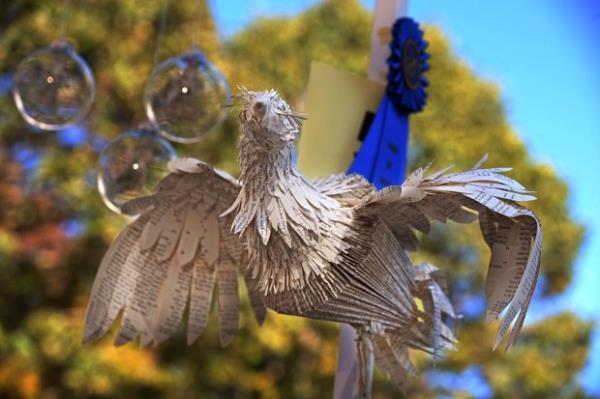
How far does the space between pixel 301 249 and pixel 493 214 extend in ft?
1.01

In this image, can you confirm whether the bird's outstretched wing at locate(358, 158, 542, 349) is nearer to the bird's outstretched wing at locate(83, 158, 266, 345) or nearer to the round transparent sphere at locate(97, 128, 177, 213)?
the bird's outstretched wing at locate(83, 158, 266, 345)

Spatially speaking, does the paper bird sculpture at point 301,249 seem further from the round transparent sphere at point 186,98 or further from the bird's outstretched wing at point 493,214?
the round transparent sphere at point 186,98

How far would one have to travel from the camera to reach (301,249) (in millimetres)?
1572

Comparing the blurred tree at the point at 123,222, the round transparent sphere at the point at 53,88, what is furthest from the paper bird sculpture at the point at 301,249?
the blurred tree at the point at 123,222

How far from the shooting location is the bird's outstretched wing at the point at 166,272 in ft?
6.24

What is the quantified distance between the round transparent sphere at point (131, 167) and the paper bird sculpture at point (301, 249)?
6.8 inches

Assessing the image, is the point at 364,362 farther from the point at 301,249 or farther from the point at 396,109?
the point at 396,109

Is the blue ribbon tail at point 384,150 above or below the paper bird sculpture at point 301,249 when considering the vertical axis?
above

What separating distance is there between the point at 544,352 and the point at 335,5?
2698 millimetres

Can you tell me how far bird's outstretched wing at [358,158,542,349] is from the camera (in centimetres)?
151

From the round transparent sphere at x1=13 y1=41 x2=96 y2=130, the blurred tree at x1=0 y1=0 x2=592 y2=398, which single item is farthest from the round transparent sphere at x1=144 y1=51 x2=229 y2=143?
the blurred tree at x1=0 y1=0 x2=592 y2=398

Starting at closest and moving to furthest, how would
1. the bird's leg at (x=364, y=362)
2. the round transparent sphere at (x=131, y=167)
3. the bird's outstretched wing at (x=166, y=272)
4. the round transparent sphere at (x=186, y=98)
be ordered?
the bird's leg at (x=364, y=362) → the bird's outstretched wing at (x=166, y=272) → the round transparent sphere at (x=131, y=167) → the round transparent sphere at (x=186, y=98)

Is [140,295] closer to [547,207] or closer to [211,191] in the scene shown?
[211,191]

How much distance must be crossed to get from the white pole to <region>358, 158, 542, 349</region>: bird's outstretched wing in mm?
386
